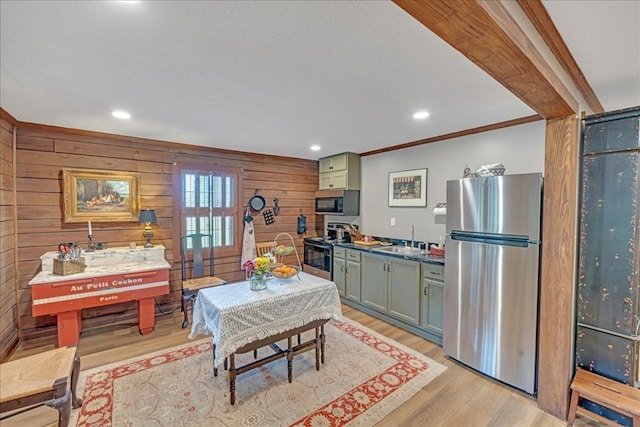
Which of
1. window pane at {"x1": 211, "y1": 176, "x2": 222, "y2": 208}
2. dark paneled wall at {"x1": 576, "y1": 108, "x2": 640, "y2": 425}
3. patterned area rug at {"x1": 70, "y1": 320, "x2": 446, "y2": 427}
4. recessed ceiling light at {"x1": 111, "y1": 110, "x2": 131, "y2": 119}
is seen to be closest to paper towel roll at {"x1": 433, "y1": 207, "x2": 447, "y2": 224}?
dark paneled wall at {"x1": 576, "y1": 108, "x2": 640, "y2": 425}

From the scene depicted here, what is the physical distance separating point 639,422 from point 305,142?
3.71 metres

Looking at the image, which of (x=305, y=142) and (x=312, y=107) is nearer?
(x=312, y=107)

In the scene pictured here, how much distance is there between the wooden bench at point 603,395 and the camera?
170cm

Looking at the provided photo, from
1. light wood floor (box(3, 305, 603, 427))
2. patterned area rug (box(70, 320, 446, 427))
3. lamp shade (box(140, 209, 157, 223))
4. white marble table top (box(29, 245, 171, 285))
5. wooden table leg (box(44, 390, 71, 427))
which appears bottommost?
light wood floor (box(3, 305, 603, 427))

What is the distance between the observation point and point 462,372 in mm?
2529

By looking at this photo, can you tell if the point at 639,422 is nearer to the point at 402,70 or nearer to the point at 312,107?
the point at 402,70

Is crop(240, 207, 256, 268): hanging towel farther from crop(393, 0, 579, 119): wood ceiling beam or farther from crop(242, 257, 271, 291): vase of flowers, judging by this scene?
crop(393, 0, 579, 119): wood ceiling beam

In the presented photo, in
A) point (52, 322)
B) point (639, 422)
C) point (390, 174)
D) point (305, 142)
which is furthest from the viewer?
point (390, 174)

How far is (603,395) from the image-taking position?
5.86ft

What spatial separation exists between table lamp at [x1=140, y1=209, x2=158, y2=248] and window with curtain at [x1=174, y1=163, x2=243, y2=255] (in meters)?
0.34

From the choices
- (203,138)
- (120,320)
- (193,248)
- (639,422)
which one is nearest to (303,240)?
(193,248)

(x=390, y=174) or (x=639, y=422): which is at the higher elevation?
(x=390, y=174)

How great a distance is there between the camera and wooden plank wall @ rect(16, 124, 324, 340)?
3035 millimetres

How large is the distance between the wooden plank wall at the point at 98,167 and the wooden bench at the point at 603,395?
12.8 ft
